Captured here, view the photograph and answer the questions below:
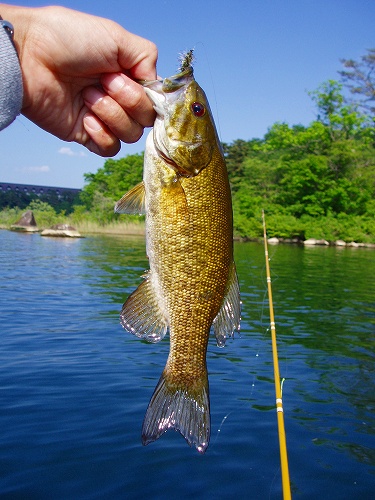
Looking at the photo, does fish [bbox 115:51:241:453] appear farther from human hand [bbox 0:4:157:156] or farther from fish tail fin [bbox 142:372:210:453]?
human hand [bbox 0:4:157:156]

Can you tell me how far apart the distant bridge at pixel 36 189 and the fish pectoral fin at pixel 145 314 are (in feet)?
343

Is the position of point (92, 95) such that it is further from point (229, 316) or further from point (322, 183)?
point (322, 183)

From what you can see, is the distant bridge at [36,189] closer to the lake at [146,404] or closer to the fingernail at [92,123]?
the lake at [146,404]

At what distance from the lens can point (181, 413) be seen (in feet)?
8.91

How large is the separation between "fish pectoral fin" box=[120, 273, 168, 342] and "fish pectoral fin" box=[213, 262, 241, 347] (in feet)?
0.89

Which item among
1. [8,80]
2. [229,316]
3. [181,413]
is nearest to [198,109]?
[8,80]

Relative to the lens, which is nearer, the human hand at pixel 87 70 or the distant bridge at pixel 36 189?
the human hand at pixel 87 70

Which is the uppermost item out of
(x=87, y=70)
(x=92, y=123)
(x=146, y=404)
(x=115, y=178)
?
(x=115, y=178)

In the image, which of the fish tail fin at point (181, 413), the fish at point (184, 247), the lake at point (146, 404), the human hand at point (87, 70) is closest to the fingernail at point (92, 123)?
the human hand at point (87, 70)

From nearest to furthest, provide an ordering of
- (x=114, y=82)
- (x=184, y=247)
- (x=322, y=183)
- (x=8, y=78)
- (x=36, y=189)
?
(x=8, y=78), (x=184, y=247), (x=114, y=82), (x=322, y=183), (x=36, y=189)

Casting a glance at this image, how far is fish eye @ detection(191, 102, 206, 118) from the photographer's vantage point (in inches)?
103

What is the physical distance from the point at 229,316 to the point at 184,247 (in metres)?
0.44

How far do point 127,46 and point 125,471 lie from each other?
200 inches

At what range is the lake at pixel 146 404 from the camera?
6.20m
